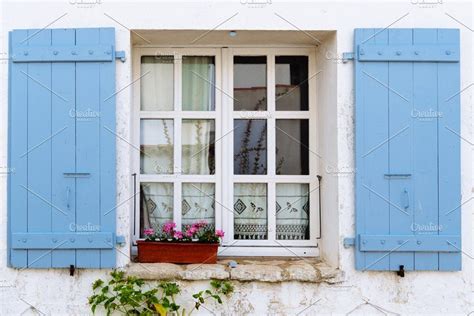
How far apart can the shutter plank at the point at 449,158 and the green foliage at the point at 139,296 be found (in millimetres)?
1523

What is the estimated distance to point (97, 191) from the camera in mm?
3816

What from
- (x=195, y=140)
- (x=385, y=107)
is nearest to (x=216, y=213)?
(x=195, y=140)

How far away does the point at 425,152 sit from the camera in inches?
151

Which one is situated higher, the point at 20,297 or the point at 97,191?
the point at 97,191

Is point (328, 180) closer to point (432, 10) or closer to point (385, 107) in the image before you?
point (385, 107)

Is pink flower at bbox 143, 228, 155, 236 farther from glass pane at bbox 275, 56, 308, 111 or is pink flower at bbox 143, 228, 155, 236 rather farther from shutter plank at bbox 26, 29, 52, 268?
glass pane at bbox 275, 56, 308, 111

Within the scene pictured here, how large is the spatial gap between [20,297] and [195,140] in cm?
166

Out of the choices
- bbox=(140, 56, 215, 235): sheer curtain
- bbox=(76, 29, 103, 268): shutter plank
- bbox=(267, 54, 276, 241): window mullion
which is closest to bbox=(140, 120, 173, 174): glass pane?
bbox=(140, 56, 215, 235): sheer curtain

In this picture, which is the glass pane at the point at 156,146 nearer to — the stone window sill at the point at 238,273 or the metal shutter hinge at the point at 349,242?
the stone window sill at the point at 238,273

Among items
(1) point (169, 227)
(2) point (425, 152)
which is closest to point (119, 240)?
(1) point (169, 227)

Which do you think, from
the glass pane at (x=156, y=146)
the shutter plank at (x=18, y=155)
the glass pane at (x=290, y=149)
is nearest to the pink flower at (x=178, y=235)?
the glass pane at (x=156, y=146)

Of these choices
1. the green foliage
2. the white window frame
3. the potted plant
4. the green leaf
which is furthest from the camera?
the white window frame

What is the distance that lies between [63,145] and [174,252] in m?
1.07

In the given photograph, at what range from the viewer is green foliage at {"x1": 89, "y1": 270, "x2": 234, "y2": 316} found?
12.1 feet
